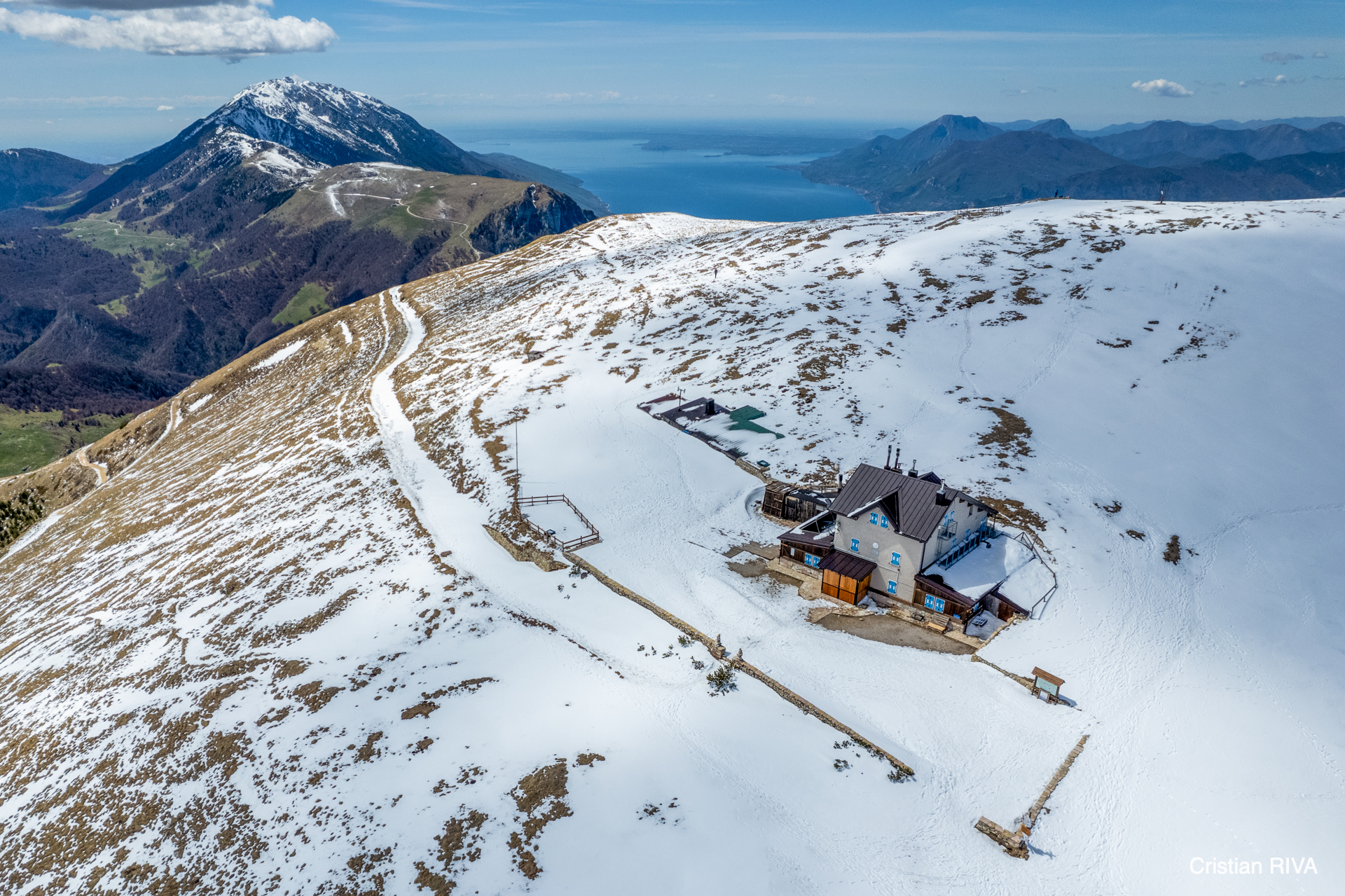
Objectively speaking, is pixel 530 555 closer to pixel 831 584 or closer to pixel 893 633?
pixel 831 584

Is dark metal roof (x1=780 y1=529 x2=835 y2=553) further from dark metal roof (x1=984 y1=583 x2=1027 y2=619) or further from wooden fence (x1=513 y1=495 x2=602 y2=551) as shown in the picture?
wooden fence (x1=513 y1=495 x2=602 y2=551)

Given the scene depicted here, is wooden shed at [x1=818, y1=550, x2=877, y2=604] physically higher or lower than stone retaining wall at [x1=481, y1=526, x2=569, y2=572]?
higher

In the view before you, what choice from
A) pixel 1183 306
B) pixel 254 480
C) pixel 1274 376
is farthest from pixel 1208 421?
pixel 254 480

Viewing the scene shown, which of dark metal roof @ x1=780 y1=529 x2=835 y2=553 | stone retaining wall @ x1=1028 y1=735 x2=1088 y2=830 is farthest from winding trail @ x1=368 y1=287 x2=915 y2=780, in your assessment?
dark metal roof @ x1=780 y1=529 x2=835 y2=553

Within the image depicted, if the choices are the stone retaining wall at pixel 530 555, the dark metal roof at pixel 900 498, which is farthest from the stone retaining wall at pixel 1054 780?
the stone retaining wall at pixel 530 555

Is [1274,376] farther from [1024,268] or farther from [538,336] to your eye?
[538,336]

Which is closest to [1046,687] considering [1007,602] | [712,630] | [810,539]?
[1007,602]
